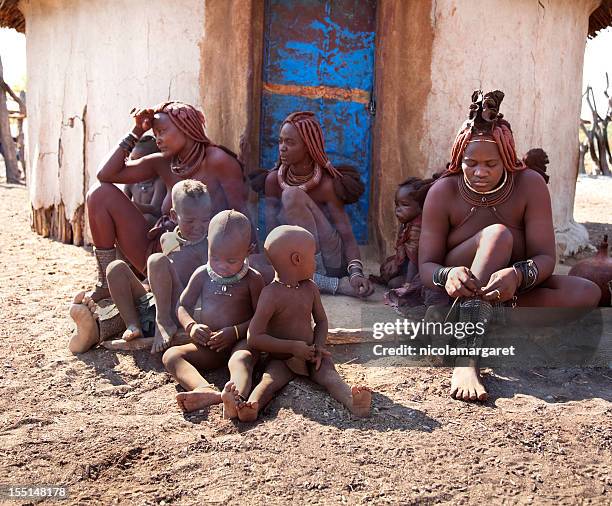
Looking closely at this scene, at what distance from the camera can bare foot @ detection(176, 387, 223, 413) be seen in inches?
103

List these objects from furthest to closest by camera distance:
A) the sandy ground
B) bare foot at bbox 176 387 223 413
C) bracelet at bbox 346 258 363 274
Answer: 1. bracelet at bbox 346 258 363 274
2. bare foot at bbox 176 387 223 413
3. the sandy ground

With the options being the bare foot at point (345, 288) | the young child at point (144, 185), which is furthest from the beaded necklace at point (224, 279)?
the young child at point (144, 185)

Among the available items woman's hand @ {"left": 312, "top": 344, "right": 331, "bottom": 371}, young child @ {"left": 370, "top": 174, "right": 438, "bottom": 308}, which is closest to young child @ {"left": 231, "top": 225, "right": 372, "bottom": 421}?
woman's hand @ {"left": 312, "top": 344, "right": 331, "bottom": 371}

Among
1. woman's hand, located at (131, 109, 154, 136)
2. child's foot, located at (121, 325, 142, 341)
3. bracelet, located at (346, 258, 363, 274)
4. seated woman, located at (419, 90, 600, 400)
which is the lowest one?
child's foot, located at (121, 325, 142, 341)

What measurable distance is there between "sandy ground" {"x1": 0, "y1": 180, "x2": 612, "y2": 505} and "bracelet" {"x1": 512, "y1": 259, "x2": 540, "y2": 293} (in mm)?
413

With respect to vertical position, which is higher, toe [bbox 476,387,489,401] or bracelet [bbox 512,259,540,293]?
bracelet [bbox 512,259,540,293]

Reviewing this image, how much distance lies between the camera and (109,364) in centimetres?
316

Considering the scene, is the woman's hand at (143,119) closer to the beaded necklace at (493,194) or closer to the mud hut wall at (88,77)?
the mud hut wall at (88,77)

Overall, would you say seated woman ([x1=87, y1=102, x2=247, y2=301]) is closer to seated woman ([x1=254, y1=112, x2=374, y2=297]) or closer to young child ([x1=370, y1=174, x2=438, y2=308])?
seated woman ([x1=254, y1=112, x2=374, y2=297])

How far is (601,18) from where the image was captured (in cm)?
684

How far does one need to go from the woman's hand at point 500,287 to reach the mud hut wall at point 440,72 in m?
2.16

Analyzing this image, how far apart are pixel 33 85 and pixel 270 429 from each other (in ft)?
17.8

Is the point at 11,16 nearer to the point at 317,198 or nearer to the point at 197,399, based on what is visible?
the point at 317,198

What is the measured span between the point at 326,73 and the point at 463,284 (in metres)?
2.88
